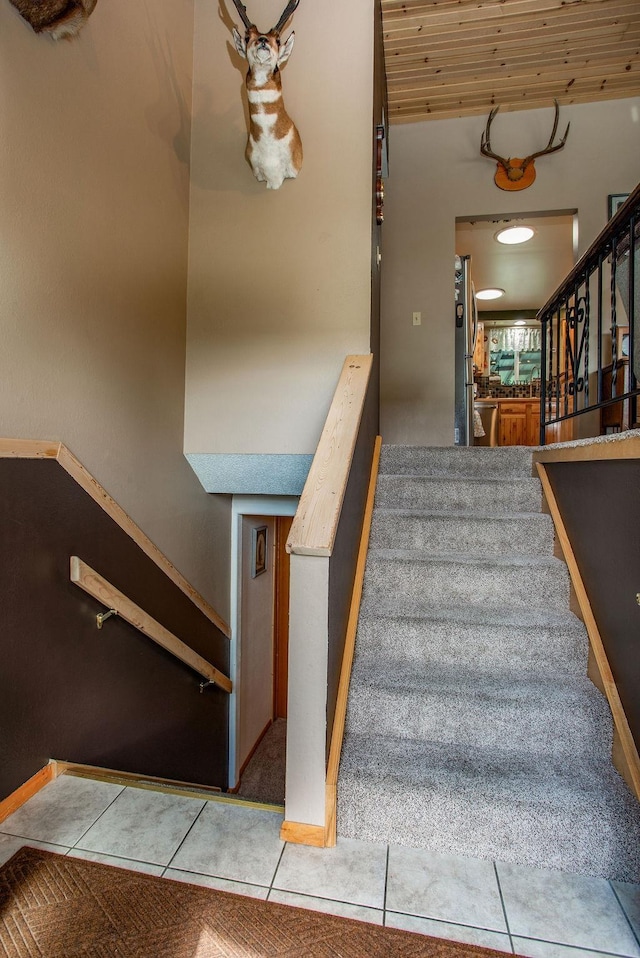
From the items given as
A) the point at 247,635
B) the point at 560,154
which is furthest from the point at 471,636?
the point at 560,154

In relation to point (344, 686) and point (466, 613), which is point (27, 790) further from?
point (466, 613)

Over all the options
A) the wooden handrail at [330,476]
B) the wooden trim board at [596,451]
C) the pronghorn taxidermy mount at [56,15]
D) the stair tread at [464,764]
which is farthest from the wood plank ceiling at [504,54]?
the stair tread at [464,764]

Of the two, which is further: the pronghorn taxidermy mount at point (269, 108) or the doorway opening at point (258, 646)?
the doorway opening at point (258, 646)

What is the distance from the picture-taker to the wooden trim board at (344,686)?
145cm

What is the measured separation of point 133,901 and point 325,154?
3.22 metres

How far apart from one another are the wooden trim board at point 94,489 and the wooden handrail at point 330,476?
0.88 meters

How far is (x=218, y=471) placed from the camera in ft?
10.00

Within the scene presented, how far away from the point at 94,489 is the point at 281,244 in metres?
1.72

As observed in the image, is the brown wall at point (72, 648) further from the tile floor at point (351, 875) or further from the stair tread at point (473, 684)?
the stair tread at point (473, 684)

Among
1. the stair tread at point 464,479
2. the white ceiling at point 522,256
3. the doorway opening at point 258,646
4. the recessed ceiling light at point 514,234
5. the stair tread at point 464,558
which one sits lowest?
the doorway opening at point 258,646

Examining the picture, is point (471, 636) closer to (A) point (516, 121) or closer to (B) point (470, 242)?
(A) point (516, 121)

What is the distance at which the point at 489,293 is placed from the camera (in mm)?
7375

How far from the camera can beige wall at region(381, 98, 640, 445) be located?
4.04 meters

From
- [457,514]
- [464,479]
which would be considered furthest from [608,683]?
[464,479]
